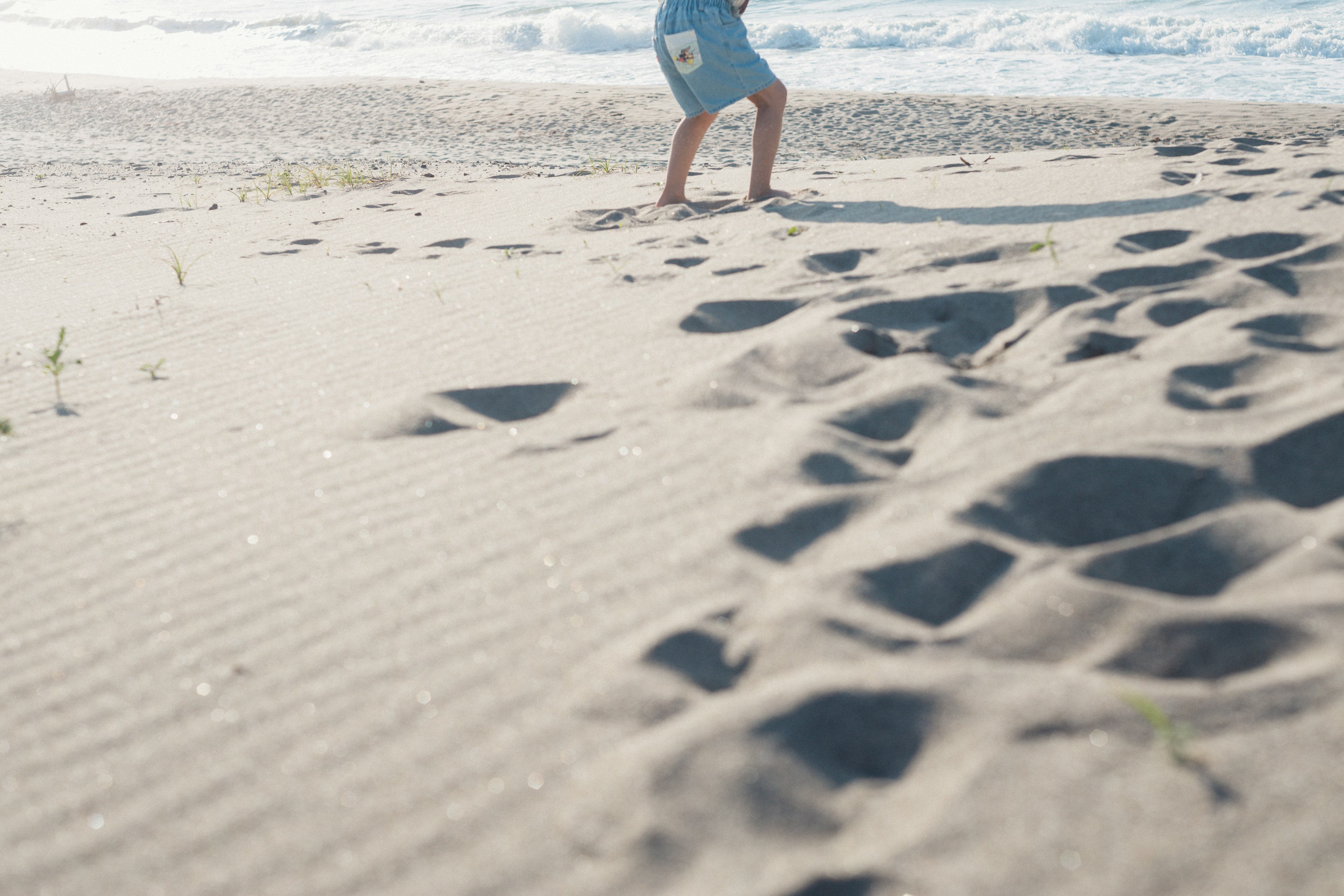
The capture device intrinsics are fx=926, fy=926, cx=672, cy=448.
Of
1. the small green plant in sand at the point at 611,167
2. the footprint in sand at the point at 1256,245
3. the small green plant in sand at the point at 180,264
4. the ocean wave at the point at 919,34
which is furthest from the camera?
the ocean wave at the point at 919,34

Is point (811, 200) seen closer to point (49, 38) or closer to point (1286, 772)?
point (1286, 772)

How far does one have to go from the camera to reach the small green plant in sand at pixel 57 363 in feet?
7.91

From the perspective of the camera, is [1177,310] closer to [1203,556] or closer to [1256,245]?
[1256,245]

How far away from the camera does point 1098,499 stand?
63.1 inches

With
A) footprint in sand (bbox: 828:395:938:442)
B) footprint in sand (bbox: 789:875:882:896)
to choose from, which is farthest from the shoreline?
footprint in sand (bbox: 789:875:882:896)

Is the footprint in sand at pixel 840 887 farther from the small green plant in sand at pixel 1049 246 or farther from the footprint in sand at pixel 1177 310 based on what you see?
the small green plant in sand at pixel 1049 246

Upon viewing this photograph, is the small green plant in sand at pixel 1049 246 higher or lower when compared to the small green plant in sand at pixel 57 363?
higher

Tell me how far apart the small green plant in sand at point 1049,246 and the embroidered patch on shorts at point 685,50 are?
189cm

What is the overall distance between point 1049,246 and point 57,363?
9.68 feet

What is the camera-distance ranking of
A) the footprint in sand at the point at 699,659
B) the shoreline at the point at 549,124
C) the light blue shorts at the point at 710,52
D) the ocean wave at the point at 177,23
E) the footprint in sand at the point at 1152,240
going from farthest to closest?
1. the ocean wave at the point at 177,23
2. the shoreline at the point at 549,124
3. the light blue shorts at the point at 710,52
4. the footprint in sand at the point at 1152,240
5. the footprint in sand at the point at 699,659

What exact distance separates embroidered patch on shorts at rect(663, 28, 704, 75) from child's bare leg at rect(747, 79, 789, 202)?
32 cm

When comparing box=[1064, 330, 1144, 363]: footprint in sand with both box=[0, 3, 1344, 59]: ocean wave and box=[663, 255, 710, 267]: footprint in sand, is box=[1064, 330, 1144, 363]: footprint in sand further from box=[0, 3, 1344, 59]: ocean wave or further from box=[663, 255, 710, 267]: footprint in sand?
box=[0, 3, 1344, 59]: ocean wave

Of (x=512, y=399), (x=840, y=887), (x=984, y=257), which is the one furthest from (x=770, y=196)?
(x=840, y=887)

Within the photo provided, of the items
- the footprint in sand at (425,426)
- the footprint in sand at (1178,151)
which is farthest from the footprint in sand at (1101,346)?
the footprint in sand at (1178,151)
